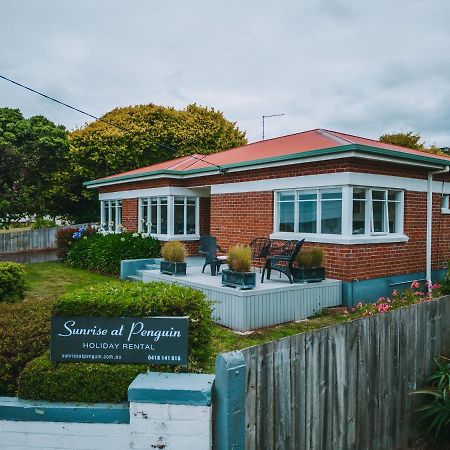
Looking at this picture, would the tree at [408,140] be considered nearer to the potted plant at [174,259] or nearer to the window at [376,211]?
the window at [376,211]

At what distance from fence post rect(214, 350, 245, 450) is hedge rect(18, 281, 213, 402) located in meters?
0.69

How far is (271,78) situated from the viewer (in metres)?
17.1

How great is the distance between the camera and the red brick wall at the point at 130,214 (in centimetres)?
1828

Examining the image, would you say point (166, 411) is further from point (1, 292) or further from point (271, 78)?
point (271, 78)

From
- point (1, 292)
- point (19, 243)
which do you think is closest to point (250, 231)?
point (1, 292)

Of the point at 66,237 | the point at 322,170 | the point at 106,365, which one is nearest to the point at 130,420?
the point at 106,365

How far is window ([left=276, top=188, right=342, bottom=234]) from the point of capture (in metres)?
10.3

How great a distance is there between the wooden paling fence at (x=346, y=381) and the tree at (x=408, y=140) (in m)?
28.7

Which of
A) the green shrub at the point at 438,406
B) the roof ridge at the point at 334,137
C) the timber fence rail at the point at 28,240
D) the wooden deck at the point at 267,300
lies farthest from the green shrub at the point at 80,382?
the timber fence rail at the point at 28,240

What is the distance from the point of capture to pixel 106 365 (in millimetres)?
3611

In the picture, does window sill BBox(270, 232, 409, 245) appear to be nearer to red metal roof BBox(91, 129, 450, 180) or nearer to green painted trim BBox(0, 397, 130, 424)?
red metal roof BBox(91, 129, 450, 180)

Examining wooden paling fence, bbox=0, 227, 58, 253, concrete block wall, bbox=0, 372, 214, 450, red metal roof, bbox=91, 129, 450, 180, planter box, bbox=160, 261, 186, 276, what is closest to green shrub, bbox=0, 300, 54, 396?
concrete block wall, bbox=0, 372, 214, 450

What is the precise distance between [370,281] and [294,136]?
612 cm

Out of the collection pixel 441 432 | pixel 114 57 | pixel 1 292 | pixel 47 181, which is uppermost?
pixel 114 57
